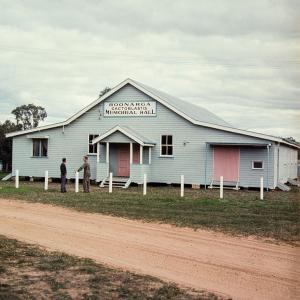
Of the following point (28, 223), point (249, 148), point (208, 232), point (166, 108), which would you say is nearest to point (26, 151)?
point (166, 108)

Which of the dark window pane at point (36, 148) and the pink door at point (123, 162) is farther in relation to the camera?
the dark window pane at point (36, 148)

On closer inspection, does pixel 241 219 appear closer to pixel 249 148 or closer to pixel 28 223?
pixel 28 223

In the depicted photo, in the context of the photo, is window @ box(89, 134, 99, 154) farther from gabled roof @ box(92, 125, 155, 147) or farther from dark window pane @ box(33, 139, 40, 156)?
dark window pane @ box(33, 139, 40, 156)

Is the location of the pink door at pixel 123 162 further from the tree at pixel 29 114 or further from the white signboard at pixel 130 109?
the tree at pixel 29 114

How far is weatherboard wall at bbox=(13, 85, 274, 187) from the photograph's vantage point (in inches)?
1131

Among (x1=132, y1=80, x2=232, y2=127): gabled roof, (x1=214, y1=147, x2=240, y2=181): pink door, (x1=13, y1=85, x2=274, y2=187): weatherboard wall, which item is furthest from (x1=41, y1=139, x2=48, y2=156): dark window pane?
(x1=214, y1=147, x2=240, y2=181): pink door

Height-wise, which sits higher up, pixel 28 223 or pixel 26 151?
pixel 26 151

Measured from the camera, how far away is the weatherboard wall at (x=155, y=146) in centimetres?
2872

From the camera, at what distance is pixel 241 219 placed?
14336mm

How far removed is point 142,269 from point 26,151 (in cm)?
2604

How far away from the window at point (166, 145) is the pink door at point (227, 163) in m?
2.59

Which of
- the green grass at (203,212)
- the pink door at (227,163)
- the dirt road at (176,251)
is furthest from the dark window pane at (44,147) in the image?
the dirt road at (176,251)

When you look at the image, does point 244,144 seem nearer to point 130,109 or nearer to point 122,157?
point 130,109

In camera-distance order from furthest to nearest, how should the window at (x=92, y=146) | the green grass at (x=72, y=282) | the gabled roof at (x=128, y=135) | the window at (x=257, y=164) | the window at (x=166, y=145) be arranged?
the window at (x=92, y=146) < the window at (x=166, y=145) < the gabled roof at (x=128, y=135) < the window at (x=257, y=164) < the green grass at (x=72, y=282)
